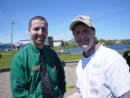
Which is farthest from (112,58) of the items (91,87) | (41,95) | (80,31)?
(41,95)

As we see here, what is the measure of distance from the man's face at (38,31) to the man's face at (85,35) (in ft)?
3.15

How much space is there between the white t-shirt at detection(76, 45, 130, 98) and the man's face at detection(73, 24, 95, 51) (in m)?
0.19

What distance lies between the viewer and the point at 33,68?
12.5 feet

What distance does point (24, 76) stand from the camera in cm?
378

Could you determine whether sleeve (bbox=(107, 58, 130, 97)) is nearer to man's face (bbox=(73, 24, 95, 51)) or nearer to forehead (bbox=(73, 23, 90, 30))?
man's face (bbox=(73, 24, 95, 51))

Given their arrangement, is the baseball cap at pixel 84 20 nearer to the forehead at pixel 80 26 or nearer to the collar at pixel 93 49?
the forehead at pixel 80 26

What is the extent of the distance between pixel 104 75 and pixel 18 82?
63.3 inches

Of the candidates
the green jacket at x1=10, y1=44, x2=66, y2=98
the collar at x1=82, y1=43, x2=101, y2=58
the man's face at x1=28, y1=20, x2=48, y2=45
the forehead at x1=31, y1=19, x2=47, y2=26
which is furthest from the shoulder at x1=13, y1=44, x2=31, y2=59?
the collar at x1=82, y1=43, x2=101, y2=58

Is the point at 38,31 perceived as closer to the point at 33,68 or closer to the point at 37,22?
the point at 37,22

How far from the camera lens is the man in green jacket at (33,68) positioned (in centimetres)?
373

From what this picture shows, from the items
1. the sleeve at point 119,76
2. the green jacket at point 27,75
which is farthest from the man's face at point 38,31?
the sleeve at point 119,76

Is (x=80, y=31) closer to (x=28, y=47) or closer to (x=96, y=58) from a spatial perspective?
(x=96, y=58)

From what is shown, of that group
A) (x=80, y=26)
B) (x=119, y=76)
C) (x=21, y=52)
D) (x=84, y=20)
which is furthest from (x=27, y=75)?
(x=119, y=76)

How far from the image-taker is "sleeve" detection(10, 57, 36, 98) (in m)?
3.71
